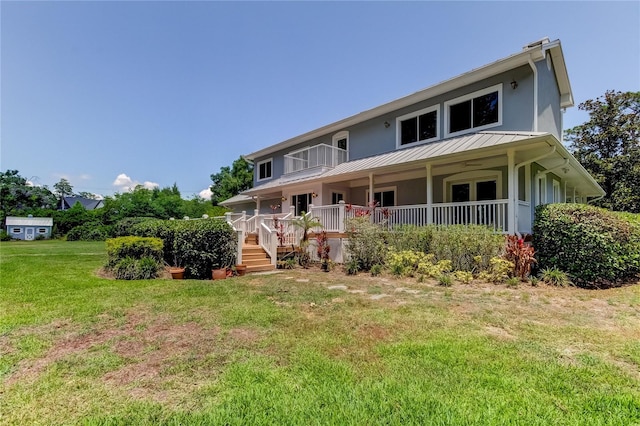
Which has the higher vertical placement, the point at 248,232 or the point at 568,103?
the point at 568,103

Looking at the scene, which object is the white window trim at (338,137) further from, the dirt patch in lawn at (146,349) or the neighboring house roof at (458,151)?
the dirt patch in lawn at (146,349)

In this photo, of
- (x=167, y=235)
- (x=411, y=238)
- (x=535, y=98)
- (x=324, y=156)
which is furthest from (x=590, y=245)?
(x=167, y=235)

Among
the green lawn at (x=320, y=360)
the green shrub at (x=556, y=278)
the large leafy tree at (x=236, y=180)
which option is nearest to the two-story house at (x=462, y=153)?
the green shrub at (x=556, y=278)

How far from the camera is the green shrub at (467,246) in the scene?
8.23 meters

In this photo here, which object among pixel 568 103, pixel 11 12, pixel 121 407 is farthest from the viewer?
pixel 568 103

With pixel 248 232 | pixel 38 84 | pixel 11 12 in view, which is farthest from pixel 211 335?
pixel 38 84

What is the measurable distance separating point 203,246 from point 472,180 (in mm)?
10109

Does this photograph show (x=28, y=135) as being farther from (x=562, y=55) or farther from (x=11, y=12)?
(x=562, y=55)

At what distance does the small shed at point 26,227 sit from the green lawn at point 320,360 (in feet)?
152

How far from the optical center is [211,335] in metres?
3.88

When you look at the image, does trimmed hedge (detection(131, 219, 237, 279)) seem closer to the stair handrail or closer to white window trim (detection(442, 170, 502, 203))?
the stair handrail

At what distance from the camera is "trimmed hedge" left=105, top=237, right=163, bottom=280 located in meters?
8.64

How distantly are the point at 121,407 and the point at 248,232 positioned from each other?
10365mm

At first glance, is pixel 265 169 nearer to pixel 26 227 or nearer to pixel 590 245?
pixel 590 245
